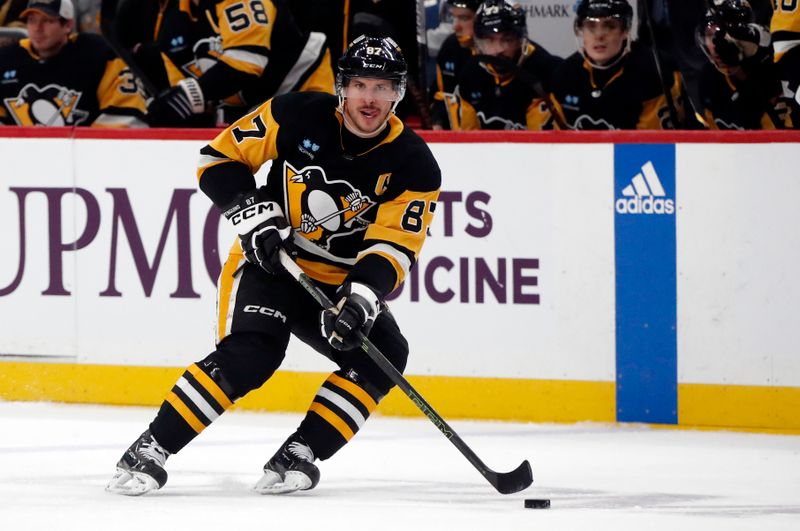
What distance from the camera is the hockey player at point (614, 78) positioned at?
5148 mm

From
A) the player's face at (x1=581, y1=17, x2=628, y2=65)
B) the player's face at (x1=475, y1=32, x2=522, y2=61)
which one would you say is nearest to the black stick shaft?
the player's face at (x1=581, y1=17, x2=628, y2=65)

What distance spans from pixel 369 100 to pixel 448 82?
1.75m

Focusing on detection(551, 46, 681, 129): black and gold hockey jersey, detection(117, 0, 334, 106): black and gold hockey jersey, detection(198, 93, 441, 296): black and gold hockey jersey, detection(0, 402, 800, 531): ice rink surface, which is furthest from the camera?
detection(117, 0, 334, 106): black and gold hockey jersey

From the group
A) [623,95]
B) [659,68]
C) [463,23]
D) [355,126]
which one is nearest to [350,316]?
[355,126]

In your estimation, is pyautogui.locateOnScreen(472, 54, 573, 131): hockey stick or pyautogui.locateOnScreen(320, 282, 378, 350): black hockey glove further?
pyautogui.locateOnScreen(472, 54, 573, 131): hockey stick

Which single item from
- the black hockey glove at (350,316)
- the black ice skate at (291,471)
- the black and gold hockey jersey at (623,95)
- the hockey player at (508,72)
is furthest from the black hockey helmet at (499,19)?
the black ice skate at (291,471)

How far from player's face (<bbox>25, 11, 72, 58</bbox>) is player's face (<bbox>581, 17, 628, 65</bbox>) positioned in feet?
6.27

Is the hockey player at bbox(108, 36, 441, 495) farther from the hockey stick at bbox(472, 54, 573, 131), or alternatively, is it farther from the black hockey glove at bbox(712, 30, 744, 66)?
the black hockey glove at bbox(712, 30, 744, 66)

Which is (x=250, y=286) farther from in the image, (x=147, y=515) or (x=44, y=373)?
(x=44, y=373)

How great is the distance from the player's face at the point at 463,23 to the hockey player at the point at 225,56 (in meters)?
0.48

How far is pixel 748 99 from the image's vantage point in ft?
16.5

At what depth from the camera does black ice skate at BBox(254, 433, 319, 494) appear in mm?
3879

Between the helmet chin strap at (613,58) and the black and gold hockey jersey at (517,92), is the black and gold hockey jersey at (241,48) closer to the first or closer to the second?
the black and gold hockey jersey at (517,92)

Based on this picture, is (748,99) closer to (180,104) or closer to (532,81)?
(532,81)
